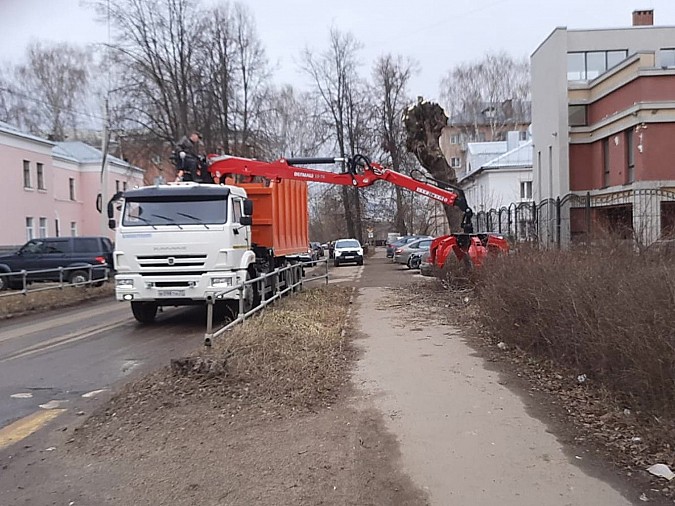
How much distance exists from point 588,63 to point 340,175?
70.0 ft

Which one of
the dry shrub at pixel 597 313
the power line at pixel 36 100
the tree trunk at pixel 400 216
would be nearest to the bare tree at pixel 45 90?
the power line at pixel 36 100

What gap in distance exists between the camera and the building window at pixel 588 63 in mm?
33219

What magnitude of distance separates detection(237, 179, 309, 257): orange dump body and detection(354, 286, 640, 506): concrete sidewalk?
6.28 meters

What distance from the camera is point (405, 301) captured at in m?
16.2

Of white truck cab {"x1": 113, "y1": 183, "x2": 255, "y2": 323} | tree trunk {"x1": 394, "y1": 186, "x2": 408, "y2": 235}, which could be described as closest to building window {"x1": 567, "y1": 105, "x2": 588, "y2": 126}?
white truck cab {"x1": 113, "y1": 183, "x2": 255, "y2": 323}

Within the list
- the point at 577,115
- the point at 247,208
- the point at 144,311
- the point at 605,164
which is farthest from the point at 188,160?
the point at 577,115

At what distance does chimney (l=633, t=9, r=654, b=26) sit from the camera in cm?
3850

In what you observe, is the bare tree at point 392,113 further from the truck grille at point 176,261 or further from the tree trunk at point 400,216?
the truck grille at point 176,261

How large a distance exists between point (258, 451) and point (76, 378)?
4383 millimetres

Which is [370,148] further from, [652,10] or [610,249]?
[610,249]

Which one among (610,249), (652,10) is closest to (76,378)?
(610,249)

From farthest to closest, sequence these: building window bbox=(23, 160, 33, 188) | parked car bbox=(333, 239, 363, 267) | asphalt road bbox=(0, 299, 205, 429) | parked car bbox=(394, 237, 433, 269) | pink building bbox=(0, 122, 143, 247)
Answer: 1. parked car bbox=(333, 239, 363, 267)
2. building window bbox=(23, 160, 33, 188)
3. pink building bbox=(0, 122, 143, 247)
4. parked car bbox=(394, 237, 433, 269)
5. asphalt road bbox=(0, 299, 205, 429)

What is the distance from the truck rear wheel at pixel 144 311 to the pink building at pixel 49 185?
1957cm

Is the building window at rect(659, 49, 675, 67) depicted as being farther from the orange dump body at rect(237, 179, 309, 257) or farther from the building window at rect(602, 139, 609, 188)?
the orange dump body at rect(237, 179, 309, 257)
